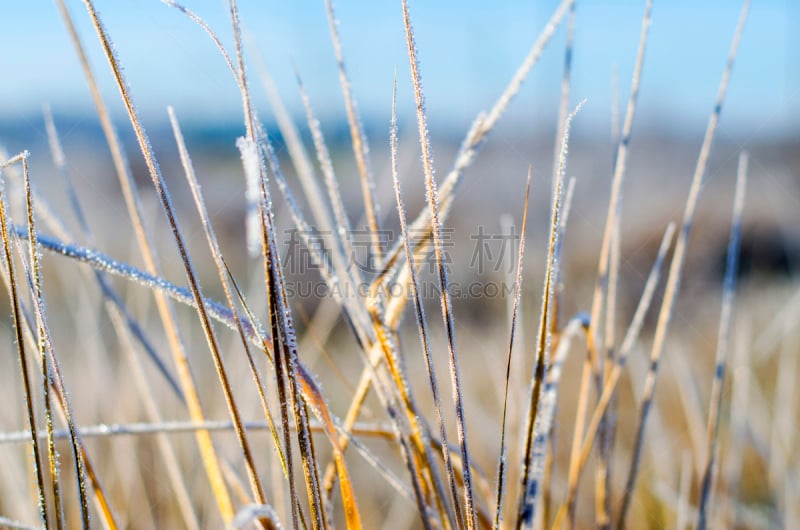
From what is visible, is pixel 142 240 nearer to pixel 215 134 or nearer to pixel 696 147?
pixel 696 147

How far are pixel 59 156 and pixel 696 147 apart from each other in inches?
382

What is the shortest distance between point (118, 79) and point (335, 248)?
0.51ft

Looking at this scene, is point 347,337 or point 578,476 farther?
point 347,337

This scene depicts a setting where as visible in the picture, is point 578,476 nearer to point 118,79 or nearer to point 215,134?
point 118,79

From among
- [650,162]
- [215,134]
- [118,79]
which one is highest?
[215,134]

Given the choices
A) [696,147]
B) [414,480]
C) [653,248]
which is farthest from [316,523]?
[696,147]

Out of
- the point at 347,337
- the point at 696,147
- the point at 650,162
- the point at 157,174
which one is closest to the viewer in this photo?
the point at 157,174

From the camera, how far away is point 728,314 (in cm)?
46

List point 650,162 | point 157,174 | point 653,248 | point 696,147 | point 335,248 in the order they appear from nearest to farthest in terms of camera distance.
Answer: point 157,174, point 335,248, point 653,248, point 650,162, point 696,147

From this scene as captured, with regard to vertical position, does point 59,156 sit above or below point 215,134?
below

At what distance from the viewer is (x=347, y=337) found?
8.26ft

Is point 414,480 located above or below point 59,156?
below

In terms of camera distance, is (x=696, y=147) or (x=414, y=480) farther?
(x=696, y=147)

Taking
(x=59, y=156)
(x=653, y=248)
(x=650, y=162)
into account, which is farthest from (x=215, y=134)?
(x=59, y=156)
